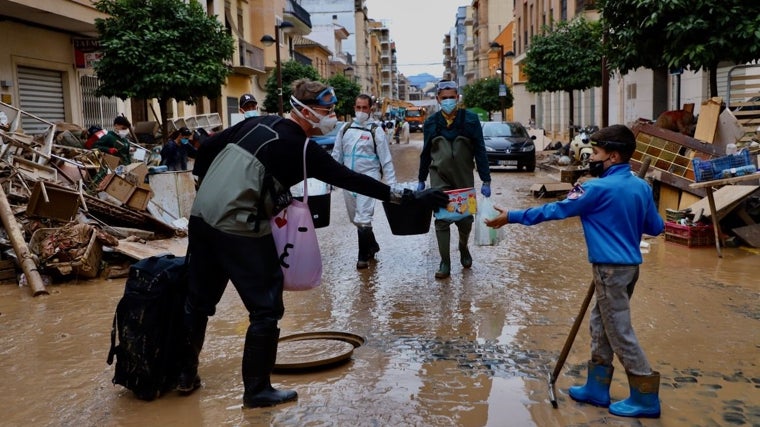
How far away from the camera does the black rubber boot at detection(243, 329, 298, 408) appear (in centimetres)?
384

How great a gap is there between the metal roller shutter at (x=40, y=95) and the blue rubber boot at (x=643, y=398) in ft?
48.3

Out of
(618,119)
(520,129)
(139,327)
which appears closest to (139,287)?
(139,327)

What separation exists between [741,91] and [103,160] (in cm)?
1193

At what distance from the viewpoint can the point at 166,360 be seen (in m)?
4.10

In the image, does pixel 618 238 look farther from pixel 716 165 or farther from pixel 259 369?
pixel 716 165

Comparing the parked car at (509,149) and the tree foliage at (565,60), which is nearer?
the parked car at (509,149)

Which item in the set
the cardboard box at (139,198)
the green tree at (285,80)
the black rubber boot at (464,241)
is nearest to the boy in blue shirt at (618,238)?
the black rubber boot at (464,241)

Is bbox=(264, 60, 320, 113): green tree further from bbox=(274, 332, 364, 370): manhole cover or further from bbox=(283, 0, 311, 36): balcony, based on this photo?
bbox=(274, 332, 364, 370): manhole cover

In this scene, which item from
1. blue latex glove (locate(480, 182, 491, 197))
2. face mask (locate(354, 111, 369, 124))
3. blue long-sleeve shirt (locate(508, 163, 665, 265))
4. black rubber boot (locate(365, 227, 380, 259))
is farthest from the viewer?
black rubber boot (locate(365, 227, 380, 259))

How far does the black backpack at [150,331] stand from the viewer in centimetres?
406

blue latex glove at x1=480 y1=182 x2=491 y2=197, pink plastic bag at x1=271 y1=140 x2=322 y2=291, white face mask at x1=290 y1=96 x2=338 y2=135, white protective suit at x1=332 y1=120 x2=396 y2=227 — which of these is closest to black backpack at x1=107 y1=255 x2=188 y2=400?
pink plastic bag at x1=271 y1=140 x2=322 y2=291

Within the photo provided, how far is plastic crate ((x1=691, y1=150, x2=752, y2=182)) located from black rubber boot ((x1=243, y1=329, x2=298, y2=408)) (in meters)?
5.67

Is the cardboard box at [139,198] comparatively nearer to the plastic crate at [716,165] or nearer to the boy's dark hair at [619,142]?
the plastic crate at [716,165]

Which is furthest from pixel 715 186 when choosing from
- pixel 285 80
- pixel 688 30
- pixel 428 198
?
pixel 285 80
